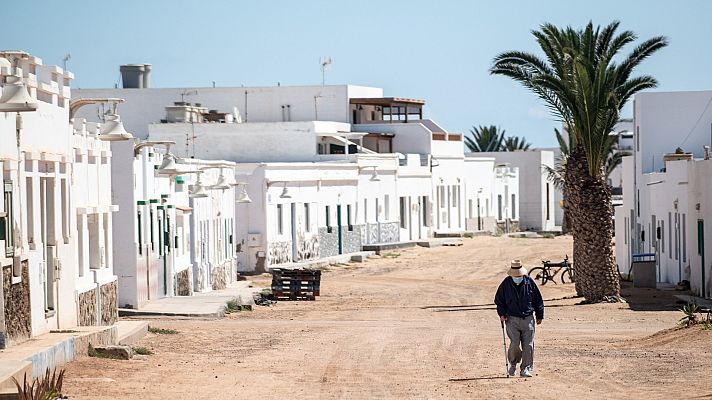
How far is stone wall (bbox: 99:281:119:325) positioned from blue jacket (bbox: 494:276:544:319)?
8.47 metres

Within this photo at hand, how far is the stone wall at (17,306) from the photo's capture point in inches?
725

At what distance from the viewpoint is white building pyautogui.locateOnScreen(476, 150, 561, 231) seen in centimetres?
8550

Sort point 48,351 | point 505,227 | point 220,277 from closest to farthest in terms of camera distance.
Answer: point 48,351 → point 220,277 → point 505,227

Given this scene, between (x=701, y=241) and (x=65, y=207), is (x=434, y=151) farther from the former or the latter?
(x=65, y=207)

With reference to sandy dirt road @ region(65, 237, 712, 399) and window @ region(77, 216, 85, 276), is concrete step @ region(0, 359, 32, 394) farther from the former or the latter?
window @ region(77, 216, 85, 276)

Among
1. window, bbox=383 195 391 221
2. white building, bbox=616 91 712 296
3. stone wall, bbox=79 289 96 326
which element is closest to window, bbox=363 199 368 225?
window, bbox=383 195 391 221

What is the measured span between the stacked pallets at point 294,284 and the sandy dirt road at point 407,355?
82cm

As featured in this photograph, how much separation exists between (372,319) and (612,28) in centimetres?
997

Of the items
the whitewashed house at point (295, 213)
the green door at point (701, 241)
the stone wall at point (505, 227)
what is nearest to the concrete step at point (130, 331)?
the green door at point (701, 241)

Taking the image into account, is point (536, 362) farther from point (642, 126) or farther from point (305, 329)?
point (642, 126)

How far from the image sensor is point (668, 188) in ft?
128

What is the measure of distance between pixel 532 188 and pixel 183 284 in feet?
172

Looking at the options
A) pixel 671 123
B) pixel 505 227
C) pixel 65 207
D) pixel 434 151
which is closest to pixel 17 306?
pixel 65 207

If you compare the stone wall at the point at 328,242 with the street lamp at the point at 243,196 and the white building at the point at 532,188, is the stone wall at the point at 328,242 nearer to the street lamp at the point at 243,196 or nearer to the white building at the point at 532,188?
the street lamp at the point at 243,196
